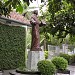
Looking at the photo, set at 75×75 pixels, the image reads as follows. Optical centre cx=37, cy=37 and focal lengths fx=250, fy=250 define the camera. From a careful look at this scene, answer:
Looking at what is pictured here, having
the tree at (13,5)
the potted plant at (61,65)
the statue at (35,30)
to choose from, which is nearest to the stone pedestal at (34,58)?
the statue at (35,30)

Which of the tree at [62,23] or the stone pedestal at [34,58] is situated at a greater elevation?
the tree at [62,23]

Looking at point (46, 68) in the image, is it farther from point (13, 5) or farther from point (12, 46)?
point (13, 5)

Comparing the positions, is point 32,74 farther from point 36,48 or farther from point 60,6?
point 60,6

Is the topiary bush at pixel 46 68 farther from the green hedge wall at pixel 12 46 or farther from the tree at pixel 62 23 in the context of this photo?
the tree at pixel 62 23

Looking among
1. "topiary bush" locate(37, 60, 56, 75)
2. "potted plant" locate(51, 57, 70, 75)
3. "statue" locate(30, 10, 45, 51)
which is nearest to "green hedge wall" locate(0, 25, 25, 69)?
"statue" locate(30, 10, 45, 51)

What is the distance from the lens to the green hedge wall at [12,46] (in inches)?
585

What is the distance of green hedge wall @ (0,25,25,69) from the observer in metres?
14.9

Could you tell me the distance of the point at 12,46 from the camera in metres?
15.4

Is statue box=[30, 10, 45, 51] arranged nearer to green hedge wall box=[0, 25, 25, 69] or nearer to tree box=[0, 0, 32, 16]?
green hedge wall box=[0, 25, 25, 69]

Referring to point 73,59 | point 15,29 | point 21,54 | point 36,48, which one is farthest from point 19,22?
point 73,59

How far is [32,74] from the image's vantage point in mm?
11898

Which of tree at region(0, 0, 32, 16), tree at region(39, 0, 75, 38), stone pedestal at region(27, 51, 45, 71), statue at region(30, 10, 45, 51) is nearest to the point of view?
tree at region(0, 0, 32, 16)

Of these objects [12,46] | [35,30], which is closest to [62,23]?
[35,30]

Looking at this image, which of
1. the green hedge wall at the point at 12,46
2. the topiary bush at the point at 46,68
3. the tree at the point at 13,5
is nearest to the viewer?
the tree at the point at 13,5
